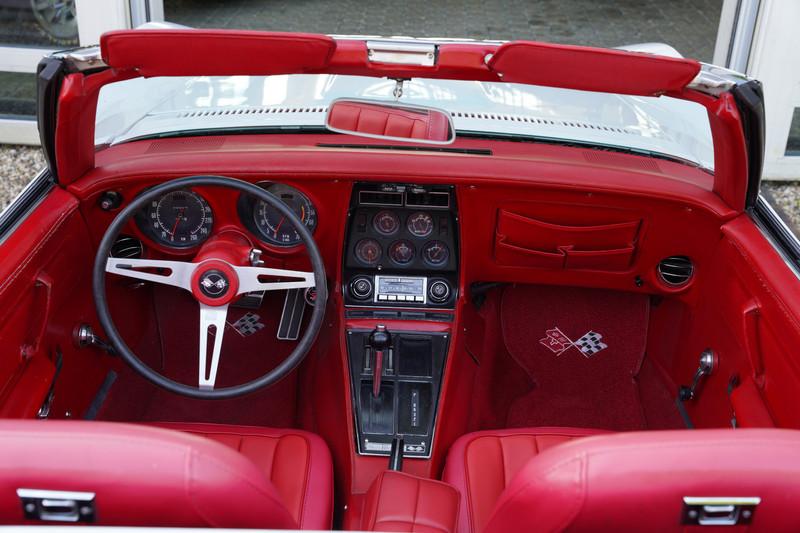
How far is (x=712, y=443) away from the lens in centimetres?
133

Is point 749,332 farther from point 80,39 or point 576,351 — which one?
point 80,39

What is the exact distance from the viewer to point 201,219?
2.79 m

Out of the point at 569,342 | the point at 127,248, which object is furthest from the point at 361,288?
the point at 569,342

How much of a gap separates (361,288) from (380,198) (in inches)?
14.7

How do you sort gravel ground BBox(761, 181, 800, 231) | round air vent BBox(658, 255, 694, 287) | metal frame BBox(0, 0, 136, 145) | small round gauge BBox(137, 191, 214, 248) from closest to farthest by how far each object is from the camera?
small round gauge BBox(137, 191, 214, 248) < round air vent BBox(658, 255, 694, 287) < gravel ground BBox(761, 181, 800, 231) < metal frame BBox(0, 0, 136, 145)

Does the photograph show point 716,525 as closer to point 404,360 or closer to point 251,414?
point 404,360

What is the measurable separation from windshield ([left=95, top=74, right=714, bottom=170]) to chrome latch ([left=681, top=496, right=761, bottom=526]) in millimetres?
1766

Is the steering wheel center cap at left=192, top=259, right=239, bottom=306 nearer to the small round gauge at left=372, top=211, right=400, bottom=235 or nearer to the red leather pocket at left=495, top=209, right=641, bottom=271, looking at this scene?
the small round gauge at left=372, top=211, right=400, bottom=235

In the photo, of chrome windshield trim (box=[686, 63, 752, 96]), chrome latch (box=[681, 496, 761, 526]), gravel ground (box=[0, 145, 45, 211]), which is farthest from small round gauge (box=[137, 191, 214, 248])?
gravel ground (box=[0, 145, 45, 211])

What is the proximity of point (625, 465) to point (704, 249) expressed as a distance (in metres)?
1.68

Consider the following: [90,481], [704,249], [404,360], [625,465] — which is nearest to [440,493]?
[404,360]

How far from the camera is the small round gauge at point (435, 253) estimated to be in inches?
120

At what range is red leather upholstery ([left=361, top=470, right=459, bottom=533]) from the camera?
211cm

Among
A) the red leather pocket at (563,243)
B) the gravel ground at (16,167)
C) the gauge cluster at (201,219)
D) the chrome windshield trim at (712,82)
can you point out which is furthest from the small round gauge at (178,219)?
the gravel ground at (16,167)
